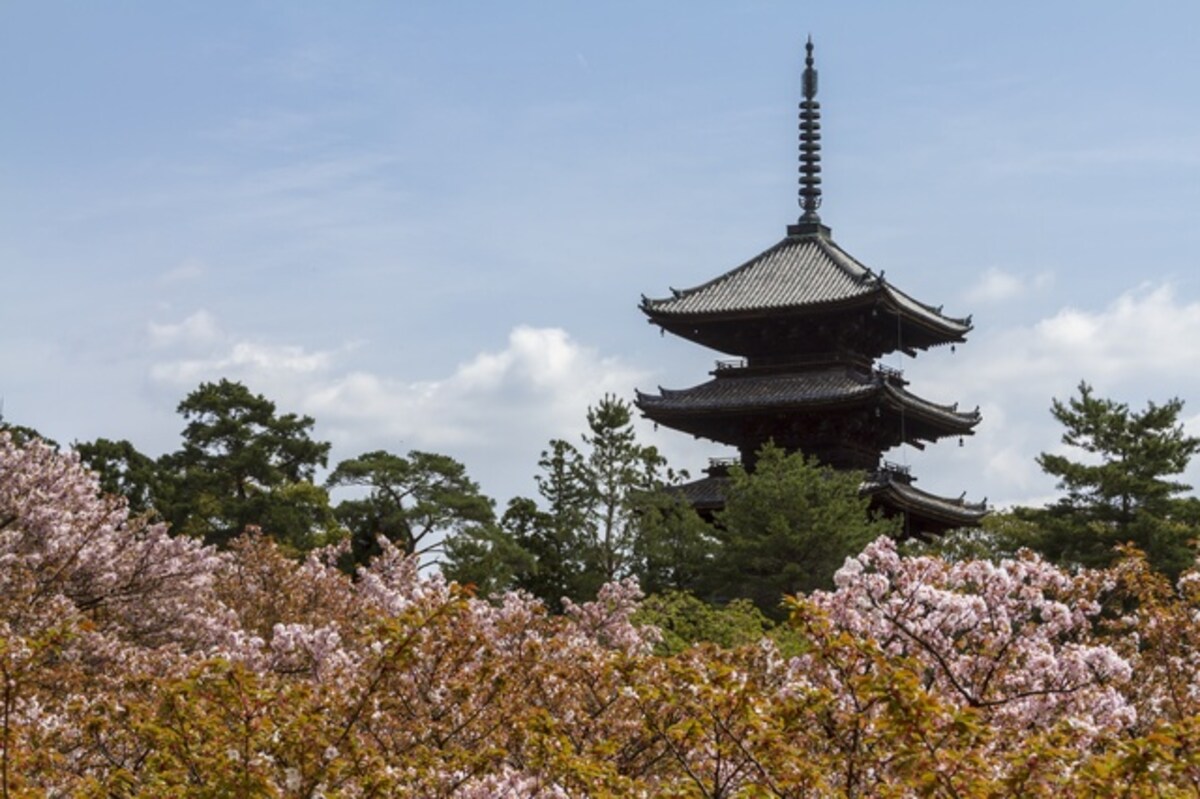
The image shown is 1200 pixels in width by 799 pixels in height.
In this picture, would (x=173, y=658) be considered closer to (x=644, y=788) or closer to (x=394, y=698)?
(x=394, y=698)

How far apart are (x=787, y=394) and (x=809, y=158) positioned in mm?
9216

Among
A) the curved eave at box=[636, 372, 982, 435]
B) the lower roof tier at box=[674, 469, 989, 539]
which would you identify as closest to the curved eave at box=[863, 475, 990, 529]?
the lower roof tier at box=[674, 469, 989, 539]

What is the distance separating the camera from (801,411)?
142 feet

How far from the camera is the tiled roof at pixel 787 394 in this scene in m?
42.2

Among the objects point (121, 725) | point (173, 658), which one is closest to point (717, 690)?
point (121, 725)

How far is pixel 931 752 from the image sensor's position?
7.96m

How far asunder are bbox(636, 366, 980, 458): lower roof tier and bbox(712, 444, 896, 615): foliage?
196 inches

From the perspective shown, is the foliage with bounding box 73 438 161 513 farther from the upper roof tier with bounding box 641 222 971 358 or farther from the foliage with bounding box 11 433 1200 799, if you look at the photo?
the foliage with bounding box 11 433 1200 799

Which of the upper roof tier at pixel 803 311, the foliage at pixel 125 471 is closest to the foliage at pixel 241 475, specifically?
the foliage at pixel 125 471

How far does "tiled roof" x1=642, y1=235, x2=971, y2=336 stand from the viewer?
43.8m

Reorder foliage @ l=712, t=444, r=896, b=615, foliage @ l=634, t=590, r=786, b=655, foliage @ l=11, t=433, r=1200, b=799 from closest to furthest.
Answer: foliage @ l=11, t=433, r=1200, b=799
foliage @ l=634, t=590, r=786, b=655
foliage @ l=712, t=444, r=896, b=615

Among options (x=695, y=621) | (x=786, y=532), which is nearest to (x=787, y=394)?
(x=786, y=532)

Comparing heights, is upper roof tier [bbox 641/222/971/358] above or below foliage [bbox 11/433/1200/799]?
above

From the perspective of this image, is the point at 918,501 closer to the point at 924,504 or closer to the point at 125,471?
the point at 924,504
